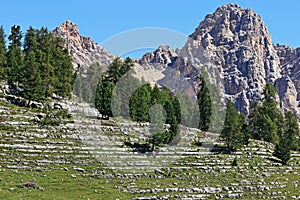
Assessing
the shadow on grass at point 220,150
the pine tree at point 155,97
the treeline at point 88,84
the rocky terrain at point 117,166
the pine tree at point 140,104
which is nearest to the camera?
the rocky terrain at point 117,166

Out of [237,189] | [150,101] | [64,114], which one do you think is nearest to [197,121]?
[150,101]

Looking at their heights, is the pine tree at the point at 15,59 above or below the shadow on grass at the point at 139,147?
above

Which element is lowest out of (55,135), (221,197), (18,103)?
(221,197)

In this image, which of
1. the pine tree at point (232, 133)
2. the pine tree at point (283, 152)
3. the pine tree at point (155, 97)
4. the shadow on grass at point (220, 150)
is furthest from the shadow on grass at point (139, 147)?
the pine tree at point (283, 152)

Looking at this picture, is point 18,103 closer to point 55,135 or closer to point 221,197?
point 55,135

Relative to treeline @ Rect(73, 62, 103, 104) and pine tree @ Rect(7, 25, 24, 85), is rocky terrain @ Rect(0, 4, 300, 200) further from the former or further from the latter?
treeline @ Rect(73, 62, 103, 104)

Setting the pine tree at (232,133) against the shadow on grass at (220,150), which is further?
the pine tree at (232,133)

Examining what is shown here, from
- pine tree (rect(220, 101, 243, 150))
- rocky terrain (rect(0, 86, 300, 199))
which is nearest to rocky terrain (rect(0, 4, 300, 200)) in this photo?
rocky terrain (rect(0, 86, 300, 199))

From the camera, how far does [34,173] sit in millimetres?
50781

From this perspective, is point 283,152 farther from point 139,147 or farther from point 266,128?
point 139,147

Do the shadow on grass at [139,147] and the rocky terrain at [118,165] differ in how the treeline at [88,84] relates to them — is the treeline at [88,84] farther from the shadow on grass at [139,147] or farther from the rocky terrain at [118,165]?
the shadow on grass at [139,147]

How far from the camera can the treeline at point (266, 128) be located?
8156cm

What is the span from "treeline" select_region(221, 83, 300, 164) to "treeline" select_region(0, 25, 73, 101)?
3702 cm

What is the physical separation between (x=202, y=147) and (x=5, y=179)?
41.2 meters
